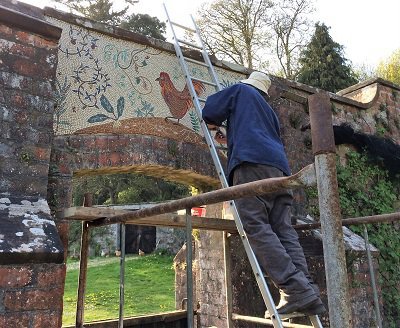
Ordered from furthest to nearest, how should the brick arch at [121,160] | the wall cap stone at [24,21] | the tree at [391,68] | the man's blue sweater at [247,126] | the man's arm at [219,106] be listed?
the tree at [391,68]
the brick arch at [121,160]
the wall cap stone at [24,21]
the man's arm at [219,106]
the man's blue sweater at [247,126]

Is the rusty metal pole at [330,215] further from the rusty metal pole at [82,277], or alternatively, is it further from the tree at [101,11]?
the tree at [101,11]

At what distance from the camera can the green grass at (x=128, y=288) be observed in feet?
32.3

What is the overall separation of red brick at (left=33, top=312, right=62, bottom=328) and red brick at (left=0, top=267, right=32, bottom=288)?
0.72 feet

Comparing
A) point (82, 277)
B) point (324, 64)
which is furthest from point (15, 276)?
point (324, 64)

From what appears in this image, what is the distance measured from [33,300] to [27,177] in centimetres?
95

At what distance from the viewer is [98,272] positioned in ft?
48.2

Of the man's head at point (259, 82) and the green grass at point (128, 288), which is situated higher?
the man's head at point (259, 82)

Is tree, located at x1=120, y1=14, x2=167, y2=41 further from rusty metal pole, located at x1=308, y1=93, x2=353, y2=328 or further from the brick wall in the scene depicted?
rusty metal pole, located at x1=308, y1=93, x2=353, y2=328

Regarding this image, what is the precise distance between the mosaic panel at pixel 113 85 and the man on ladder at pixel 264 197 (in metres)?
1.15

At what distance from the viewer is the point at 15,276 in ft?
8.04

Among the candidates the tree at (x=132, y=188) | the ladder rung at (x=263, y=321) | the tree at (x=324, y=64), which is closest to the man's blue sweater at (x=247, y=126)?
the ladder rung at (x=263, y=321)

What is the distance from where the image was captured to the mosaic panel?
3631 mm

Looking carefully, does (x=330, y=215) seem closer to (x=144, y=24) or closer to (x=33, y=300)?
(x=33, y=300)

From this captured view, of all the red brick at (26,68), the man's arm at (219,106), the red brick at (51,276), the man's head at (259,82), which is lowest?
the red brick at (51,276)
